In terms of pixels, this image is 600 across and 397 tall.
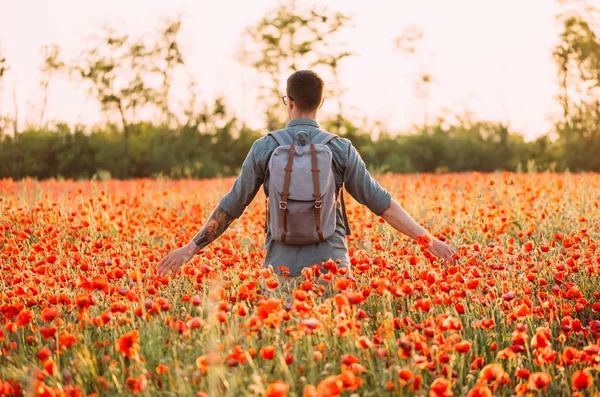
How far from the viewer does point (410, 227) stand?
402cm

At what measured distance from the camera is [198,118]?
82.2 ft

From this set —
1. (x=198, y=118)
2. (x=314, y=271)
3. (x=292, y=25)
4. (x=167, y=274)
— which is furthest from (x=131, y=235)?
(x=292, y=25)

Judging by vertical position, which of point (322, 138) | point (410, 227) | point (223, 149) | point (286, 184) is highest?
point (223, 149)

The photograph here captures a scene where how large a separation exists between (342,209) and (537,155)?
22.0 m

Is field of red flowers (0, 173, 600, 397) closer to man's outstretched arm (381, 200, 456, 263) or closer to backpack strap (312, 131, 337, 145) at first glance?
man's outstretched arm (381, 200, 456, 263)

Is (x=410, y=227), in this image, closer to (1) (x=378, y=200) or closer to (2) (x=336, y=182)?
(1) (x=378, y=200)

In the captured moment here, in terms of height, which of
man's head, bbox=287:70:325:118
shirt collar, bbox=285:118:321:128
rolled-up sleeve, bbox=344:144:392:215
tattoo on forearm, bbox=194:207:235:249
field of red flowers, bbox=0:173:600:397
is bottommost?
field of red flowers, bbox=0:173:600:397

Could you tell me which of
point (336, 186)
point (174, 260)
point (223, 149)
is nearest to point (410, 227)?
point (336, 186)

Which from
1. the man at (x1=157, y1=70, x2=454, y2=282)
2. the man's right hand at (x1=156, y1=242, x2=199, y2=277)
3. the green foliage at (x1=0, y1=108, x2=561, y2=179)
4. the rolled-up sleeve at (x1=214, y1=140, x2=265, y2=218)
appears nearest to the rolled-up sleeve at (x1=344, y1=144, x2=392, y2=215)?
the man at (x1=157, y1=70, x2=454, y2=282)

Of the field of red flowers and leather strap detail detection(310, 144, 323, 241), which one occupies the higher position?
leather strap detail detection(310, 144, 323, 241)

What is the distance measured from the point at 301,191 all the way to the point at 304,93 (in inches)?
22.3

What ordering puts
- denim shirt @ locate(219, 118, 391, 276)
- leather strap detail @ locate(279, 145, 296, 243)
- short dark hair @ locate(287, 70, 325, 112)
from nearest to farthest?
leather strap detail @ locate(279, 145, 296, 243)
short dark hair @ locate(287, 70, 325, 112)
denim shirt @ locate(219, 118, 391, 276)

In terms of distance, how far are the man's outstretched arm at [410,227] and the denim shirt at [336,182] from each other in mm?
51

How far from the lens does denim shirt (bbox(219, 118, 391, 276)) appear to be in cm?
393
